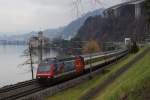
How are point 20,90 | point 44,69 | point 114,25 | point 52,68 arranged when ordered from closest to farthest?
point 20,90 < point 52,68 < point 44,69 < point 114,25

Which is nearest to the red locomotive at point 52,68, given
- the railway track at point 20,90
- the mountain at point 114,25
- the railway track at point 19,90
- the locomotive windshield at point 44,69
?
the locomotive windshield at point 44,69

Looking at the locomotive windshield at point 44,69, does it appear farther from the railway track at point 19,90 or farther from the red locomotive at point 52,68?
the railway track at point 19,90

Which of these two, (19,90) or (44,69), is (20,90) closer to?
(19,90)

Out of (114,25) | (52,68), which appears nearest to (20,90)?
(52,68)

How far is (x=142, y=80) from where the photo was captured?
16422mm

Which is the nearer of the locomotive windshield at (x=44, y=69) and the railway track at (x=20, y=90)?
the railway track at (x=20, y=90)

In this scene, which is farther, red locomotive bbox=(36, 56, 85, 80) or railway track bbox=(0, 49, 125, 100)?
red locomotive bbox=(36, 56, 85, 80)

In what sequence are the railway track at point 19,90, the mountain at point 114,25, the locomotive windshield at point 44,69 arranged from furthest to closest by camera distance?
1. the mountain at point 114,25
2. the locomotive windshield at point 44,69
3. the railway track at point 19,90

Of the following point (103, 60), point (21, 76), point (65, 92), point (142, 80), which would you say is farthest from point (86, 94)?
point (21, 76)

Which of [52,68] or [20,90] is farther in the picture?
[52,68]

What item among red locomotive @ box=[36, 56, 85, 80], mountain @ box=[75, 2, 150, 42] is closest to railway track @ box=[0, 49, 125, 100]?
red locomotive @ box=[36, 56, 85, 80]

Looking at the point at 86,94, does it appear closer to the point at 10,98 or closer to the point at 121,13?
the point at 10,98

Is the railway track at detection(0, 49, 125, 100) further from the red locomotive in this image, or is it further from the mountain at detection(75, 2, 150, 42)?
the mountain at detection(75, 2, 150, 42)

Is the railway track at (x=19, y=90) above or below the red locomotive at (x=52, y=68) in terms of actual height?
below
